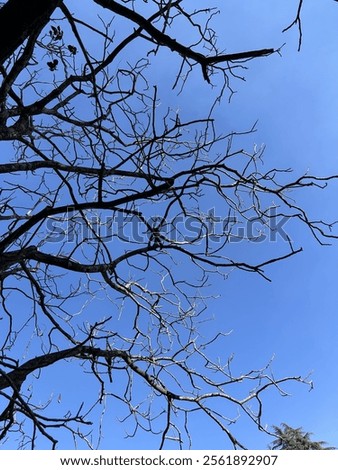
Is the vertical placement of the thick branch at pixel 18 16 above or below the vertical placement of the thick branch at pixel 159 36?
below

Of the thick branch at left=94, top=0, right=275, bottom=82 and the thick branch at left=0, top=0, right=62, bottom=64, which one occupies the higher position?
the thick branch at left=94, top=0, right=275, bottom=82

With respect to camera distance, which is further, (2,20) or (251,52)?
(251,52)

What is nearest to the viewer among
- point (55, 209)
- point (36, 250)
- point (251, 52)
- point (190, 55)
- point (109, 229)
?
point (251, 52)

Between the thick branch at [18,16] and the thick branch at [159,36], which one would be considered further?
the thick branch at [159,36]

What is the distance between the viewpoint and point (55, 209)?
2.84m

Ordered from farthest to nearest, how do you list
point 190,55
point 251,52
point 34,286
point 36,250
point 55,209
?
point 34,286, point 36,250, point 55,209, point 190,55, point 251,52

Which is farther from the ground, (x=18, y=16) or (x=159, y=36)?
(x=159, y=36)

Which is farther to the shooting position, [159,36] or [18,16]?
[159,36]

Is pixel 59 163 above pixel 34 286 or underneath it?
above

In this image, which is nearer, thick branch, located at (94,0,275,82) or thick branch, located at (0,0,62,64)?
thick branch, located at (0,0,62,64)
